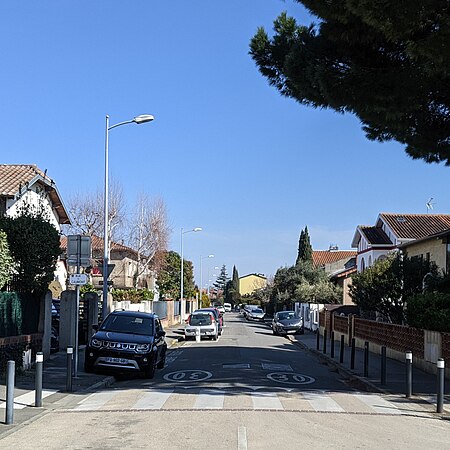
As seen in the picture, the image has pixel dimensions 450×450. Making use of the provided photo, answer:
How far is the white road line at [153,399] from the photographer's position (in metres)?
12.5

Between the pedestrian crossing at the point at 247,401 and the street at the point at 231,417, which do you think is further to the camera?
the pedestrian crossing at the point at 247,401

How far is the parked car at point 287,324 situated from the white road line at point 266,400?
28816 millimetres

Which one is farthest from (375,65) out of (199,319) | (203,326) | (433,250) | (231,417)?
(199,319)

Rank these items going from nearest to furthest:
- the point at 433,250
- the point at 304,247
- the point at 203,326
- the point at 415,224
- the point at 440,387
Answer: the point at 440,387, the point at 433,250, the point at 203,326, the point at 415,224, the point at 304,247

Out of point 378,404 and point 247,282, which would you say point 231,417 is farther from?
point 247,282

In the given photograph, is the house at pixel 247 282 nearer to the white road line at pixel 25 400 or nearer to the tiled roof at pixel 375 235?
the tiled roof at pixel 375 235

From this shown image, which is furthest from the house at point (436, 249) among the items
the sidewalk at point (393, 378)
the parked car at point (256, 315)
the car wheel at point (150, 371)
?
the parked car at point (256, 315)

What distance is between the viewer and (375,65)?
1473 cm

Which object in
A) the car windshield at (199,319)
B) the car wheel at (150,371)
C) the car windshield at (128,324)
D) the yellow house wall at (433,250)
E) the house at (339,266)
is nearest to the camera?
the car wheel at (150,371)

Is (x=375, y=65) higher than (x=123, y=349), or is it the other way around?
(x=375, y=65)

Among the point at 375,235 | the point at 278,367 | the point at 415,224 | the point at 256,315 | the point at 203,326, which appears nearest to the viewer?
the point at 278,367

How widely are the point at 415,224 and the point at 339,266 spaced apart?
2978cm

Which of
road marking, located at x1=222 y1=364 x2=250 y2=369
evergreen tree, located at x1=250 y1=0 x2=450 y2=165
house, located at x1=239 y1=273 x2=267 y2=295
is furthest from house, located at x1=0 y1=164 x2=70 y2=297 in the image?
house, located at x1=239 y1=273 x2=267 y2=295

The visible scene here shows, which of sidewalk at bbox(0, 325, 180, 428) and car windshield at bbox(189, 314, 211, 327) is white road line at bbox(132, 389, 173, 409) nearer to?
sidewalk at bbox(0, 325, 180, 428)
